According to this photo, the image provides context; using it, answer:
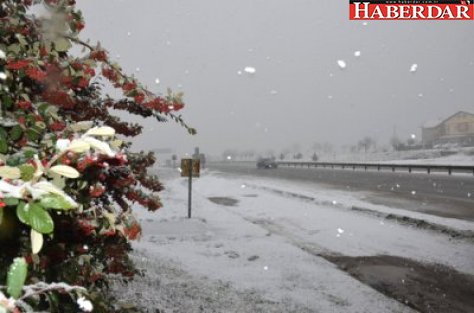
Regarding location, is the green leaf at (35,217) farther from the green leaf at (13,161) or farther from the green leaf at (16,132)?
the green leaf at (16,132)

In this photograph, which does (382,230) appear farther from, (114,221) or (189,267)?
(114,221)

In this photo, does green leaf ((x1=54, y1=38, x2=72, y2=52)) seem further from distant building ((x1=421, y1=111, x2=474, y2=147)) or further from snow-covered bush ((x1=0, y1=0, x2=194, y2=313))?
distant building ((x1=421, y1=111, x2=474, y2=147))

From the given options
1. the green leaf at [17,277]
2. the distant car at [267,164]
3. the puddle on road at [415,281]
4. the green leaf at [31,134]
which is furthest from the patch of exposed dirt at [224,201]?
the distant car at [267,164]

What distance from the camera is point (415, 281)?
6.21 meters

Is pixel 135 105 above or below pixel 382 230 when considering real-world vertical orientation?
above

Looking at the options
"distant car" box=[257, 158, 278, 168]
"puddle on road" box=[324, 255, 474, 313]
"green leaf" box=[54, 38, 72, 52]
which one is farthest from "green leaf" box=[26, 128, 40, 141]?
"distant car" box=[257, 158, 278, 168]

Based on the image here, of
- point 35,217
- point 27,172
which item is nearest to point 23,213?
point 35,217

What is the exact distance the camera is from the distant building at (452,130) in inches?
3068

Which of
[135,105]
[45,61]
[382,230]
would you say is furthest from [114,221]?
[382,230]

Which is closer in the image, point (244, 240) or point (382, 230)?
point (244, 240)

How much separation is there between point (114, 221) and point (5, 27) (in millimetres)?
1457

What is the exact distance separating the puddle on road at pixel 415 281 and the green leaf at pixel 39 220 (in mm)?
5118

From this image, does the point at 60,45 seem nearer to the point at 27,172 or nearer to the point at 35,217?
the point at 27,172

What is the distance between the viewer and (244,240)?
9047 mm
